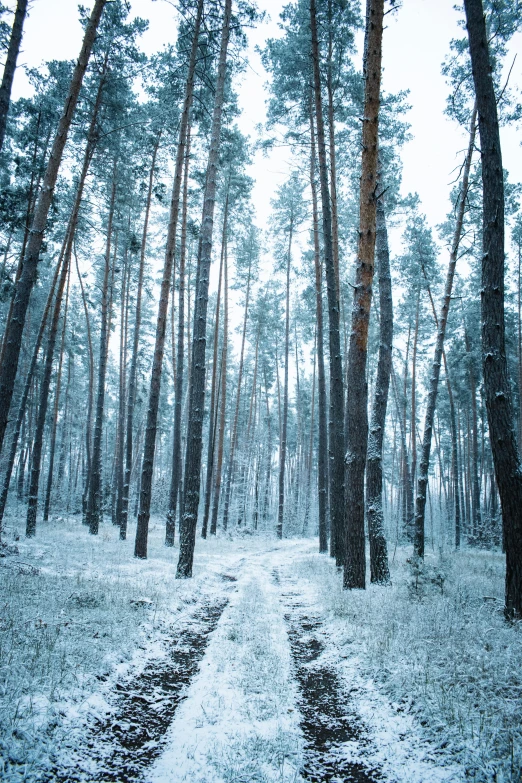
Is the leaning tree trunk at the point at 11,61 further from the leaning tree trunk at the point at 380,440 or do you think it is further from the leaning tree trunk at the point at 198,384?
the leaning tree trunk at the point at 380,440

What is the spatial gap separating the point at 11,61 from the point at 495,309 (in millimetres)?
10482

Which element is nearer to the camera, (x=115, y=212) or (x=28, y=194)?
(x=28, y=194)

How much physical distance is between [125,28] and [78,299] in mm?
19619

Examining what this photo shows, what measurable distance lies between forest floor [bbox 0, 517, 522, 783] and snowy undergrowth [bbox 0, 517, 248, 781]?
0.7 inches

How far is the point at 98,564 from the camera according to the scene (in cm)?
881

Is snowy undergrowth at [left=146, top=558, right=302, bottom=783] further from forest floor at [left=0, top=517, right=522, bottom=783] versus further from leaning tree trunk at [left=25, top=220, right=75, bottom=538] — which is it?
leaning tree trunk at [left=25, top=220, right=75, bottom=538]

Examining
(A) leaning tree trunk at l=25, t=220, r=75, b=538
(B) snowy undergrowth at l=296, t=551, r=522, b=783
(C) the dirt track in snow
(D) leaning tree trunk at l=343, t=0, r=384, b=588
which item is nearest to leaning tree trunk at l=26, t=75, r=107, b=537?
(A) leaning tree trunk at l=25, t=220, r=75, b=538

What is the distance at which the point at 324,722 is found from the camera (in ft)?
10.6

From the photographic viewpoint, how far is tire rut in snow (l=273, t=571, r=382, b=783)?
8.53ft

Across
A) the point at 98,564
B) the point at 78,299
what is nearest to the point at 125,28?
the point at 98,564

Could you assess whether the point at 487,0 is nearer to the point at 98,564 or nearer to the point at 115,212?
the point at 115,212

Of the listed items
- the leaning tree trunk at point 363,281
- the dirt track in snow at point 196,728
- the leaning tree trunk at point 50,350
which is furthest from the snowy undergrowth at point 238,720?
the leaning tree trunk at point 50,350

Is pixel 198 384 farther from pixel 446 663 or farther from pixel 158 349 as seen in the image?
pixel 446 663

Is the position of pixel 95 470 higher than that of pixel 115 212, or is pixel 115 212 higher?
pixel 115 212
